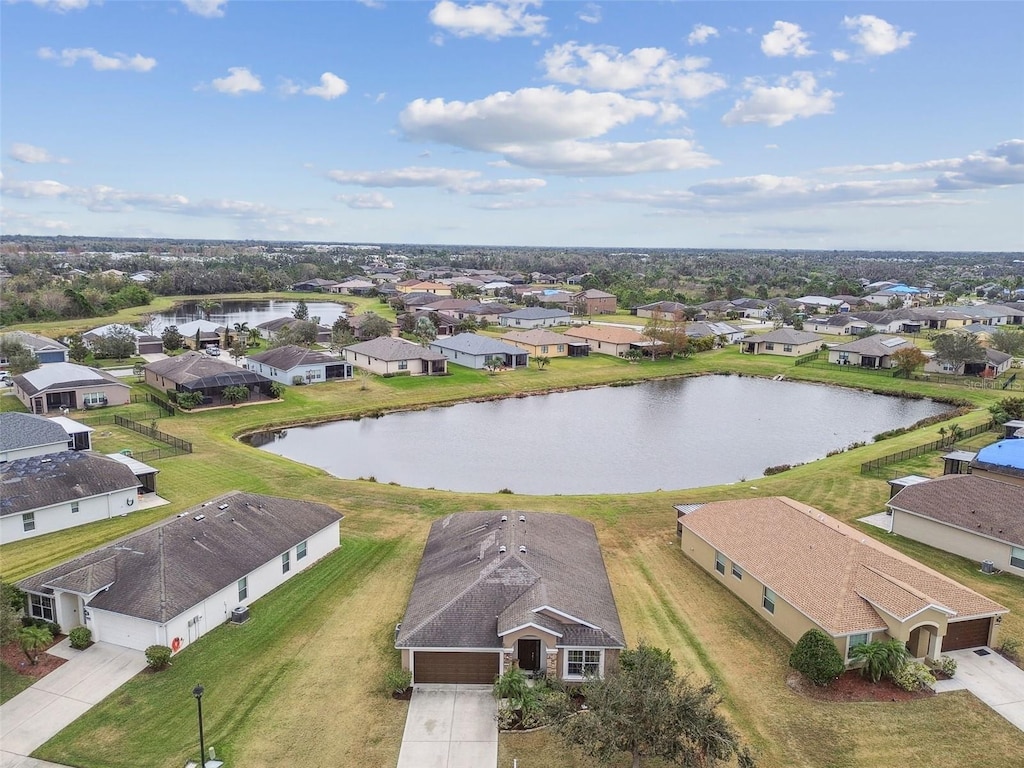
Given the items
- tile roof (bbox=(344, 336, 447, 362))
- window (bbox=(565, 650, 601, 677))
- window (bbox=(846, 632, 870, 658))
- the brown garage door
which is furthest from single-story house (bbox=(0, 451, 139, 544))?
tile roof (bbox=(344, 336, 447, 362))

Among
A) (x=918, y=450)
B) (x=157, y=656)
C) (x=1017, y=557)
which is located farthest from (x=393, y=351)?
(x=1017, y=557)

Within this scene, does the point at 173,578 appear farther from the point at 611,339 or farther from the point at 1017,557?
the point at 611,339

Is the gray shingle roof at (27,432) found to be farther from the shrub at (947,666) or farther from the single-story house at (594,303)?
the single-story house at (594,303)

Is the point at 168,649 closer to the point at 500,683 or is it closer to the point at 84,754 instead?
the point at 84,754

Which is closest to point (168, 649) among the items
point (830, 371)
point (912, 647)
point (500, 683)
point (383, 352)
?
point (500, 683)

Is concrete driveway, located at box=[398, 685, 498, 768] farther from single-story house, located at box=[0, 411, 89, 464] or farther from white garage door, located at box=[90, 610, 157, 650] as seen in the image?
single-story house, located at box=[0, 411, 89, 464]

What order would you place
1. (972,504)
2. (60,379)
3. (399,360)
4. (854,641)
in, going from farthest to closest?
(399,360) < (60,379) < (972,504) < (854,641)

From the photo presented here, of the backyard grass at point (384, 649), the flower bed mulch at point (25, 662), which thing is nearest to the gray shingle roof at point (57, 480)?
the backyard grass at point (384, 649)

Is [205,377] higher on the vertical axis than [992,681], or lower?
higher
